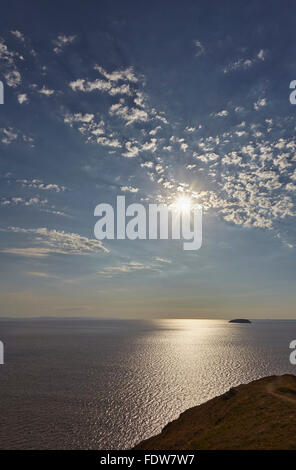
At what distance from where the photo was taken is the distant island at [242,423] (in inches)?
952

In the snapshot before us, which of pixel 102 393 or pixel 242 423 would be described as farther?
pixel 102 393

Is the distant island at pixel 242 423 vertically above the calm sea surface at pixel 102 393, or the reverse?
the distant island at pixel 242 423

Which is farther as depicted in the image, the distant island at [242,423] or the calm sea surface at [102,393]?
the calm sea surface at [102,393]

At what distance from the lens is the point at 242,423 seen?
28.3 meters

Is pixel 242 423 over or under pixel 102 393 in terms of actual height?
over

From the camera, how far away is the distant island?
2417 centimetres

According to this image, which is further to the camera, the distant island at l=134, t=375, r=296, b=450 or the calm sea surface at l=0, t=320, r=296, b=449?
the calm sea surface at l=0, t=320, r=296, b=449
